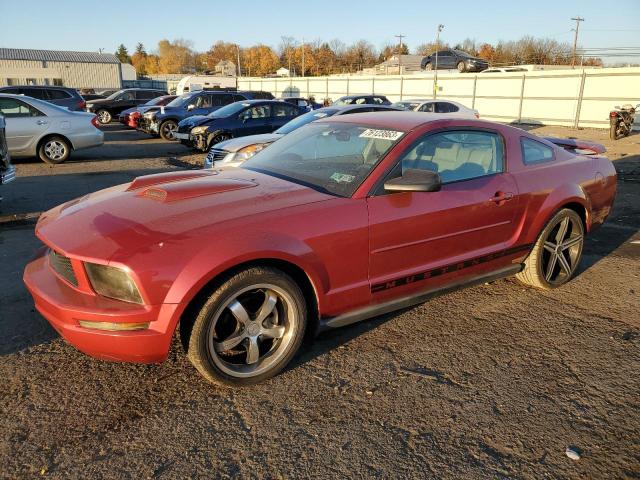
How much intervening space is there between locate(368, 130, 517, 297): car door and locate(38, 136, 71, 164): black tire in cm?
1058

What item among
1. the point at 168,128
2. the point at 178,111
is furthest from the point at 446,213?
the point at 178,111

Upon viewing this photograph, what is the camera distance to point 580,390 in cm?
297

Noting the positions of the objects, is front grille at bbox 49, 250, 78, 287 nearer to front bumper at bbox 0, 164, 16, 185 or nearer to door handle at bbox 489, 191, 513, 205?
door handle at bbox 489, 191, 513, 205

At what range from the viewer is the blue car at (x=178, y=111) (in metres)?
17.8

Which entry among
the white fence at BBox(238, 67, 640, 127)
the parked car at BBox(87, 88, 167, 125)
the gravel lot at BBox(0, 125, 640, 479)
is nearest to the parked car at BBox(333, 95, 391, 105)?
the white fence at BBox(238, 67, 640, 127)

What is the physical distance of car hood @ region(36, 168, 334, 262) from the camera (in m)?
2.67

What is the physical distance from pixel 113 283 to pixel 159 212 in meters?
0.53

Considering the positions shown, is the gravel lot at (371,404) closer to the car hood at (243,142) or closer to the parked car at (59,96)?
the car hood at (243,142)

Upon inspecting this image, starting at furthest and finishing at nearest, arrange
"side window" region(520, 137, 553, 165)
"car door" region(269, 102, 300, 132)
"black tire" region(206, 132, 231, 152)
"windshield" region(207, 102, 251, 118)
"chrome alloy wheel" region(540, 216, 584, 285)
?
"car door" region(269, 102, 300, 132) → "windshield" region(207, 102, 251, 118) → "black tire" region(206, 132, 231, 152) → "chrome alloy wheel" region(540, 216, 584, 285) → "side window" region(520, 137, 553, 165)

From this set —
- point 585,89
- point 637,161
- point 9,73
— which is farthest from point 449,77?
point 9,73

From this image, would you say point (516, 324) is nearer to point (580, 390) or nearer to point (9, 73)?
point (580, 390)

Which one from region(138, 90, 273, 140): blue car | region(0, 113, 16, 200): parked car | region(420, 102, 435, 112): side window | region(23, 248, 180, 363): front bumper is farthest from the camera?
region(138, 90, 273, 140): blue car

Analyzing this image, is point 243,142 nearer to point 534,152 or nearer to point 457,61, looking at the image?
point 534,152

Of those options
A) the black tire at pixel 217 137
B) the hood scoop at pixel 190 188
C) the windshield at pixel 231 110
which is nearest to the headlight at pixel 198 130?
the black tire at pixel 217 137
